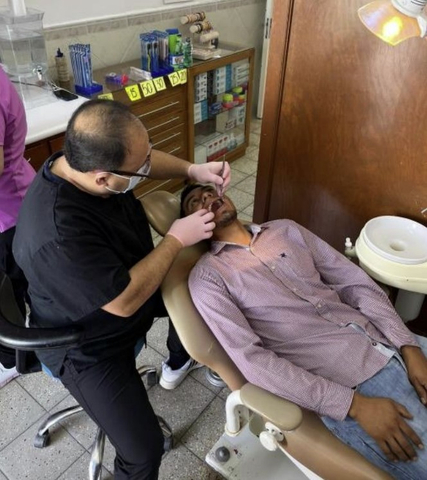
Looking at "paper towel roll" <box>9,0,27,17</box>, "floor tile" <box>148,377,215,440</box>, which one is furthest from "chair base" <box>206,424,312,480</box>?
"paper towel roll" <box>9,0,27,17</box>

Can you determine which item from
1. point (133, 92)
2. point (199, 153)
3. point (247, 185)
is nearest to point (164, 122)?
point (133, 92)

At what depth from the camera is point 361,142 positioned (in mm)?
1695

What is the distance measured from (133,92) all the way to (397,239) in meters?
1.68

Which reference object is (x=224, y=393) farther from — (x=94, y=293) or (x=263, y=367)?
(x=94, y=293)

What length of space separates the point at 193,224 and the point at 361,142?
A: 837 millimetres

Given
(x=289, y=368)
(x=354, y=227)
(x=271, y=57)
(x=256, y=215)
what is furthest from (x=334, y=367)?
(x=271, y=57)

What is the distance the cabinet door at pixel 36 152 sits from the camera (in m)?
1.96

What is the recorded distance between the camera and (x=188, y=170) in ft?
5.24

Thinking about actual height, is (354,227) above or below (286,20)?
below

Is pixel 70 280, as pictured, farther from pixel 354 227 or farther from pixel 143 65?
pixel 143 65

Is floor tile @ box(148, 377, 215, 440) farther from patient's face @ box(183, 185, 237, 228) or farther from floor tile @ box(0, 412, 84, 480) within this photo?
patient's face @ box(183, 185, 237, 228)

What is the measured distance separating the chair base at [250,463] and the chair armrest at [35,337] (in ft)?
2.52

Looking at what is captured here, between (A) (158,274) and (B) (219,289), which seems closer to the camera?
(A) (158,274)

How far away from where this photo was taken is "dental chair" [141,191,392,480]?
1.04 meters
